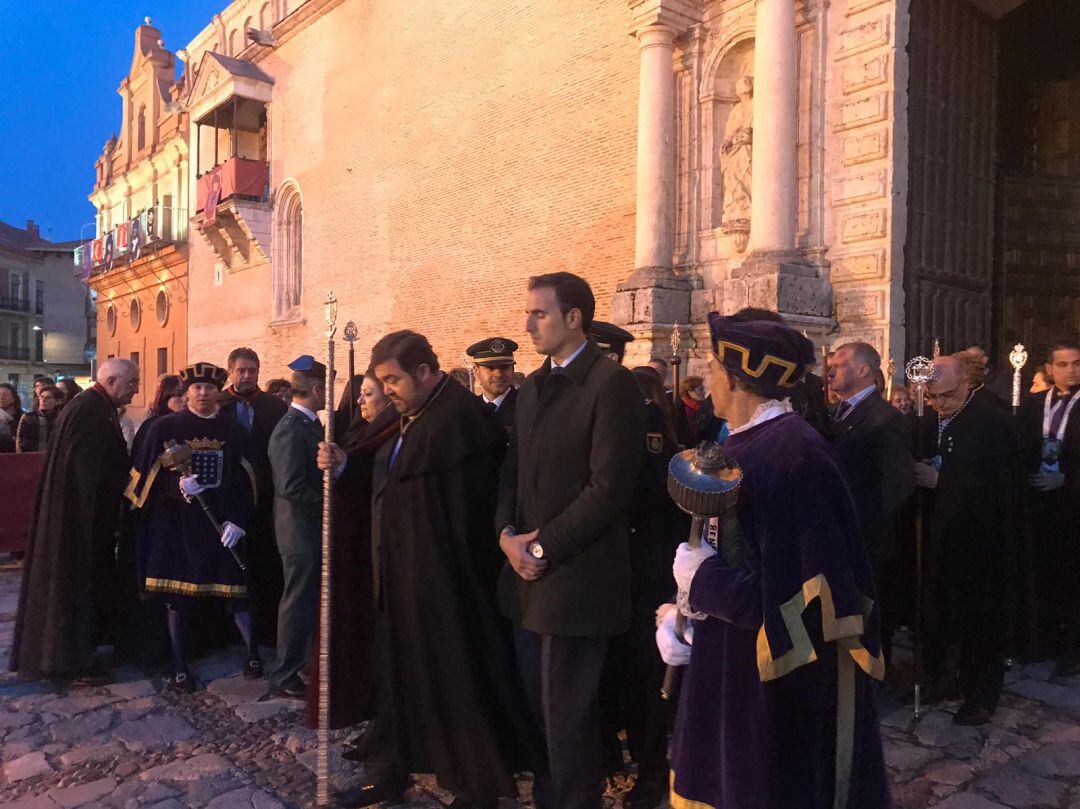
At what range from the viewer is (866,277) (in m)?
9.46

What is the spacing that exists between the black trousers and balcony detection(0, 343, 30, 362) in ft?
188

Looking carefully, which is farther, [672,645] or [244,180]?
[244,180]

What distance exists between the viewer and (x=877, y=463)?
4.04 m

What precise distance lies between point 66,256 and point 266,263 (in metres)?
38.6

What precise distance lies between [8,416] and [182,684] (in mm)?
6407

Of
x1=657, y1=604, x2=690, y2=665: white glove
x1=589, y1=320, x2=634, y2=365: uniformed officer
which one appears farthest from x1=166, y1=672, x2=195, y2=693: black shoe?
x1=657, y1=604, x2=690, y2=665: white glove

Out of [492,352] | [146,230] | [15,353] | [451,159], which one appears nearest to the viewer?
[492,352]

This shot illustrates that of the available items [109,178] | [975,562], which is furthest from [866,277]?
[109,178]

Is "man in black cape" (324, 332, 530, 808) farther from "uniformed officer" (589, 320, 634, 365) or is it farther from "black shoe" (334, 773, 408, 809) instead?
"uniformed officer" (589, 320, 634, 365)

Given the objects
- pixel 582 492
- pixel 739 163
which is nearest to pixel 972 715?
pixel 582 492

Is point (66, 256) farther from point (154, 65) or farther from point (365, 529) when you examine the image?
point (365, 529)

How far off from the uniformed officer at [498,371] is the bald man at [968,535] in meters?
2.33

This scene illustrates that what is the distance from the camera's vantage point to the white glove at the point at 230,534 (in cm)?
493

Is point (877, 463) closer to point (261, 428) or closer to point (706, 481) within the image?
point (706, 481)
